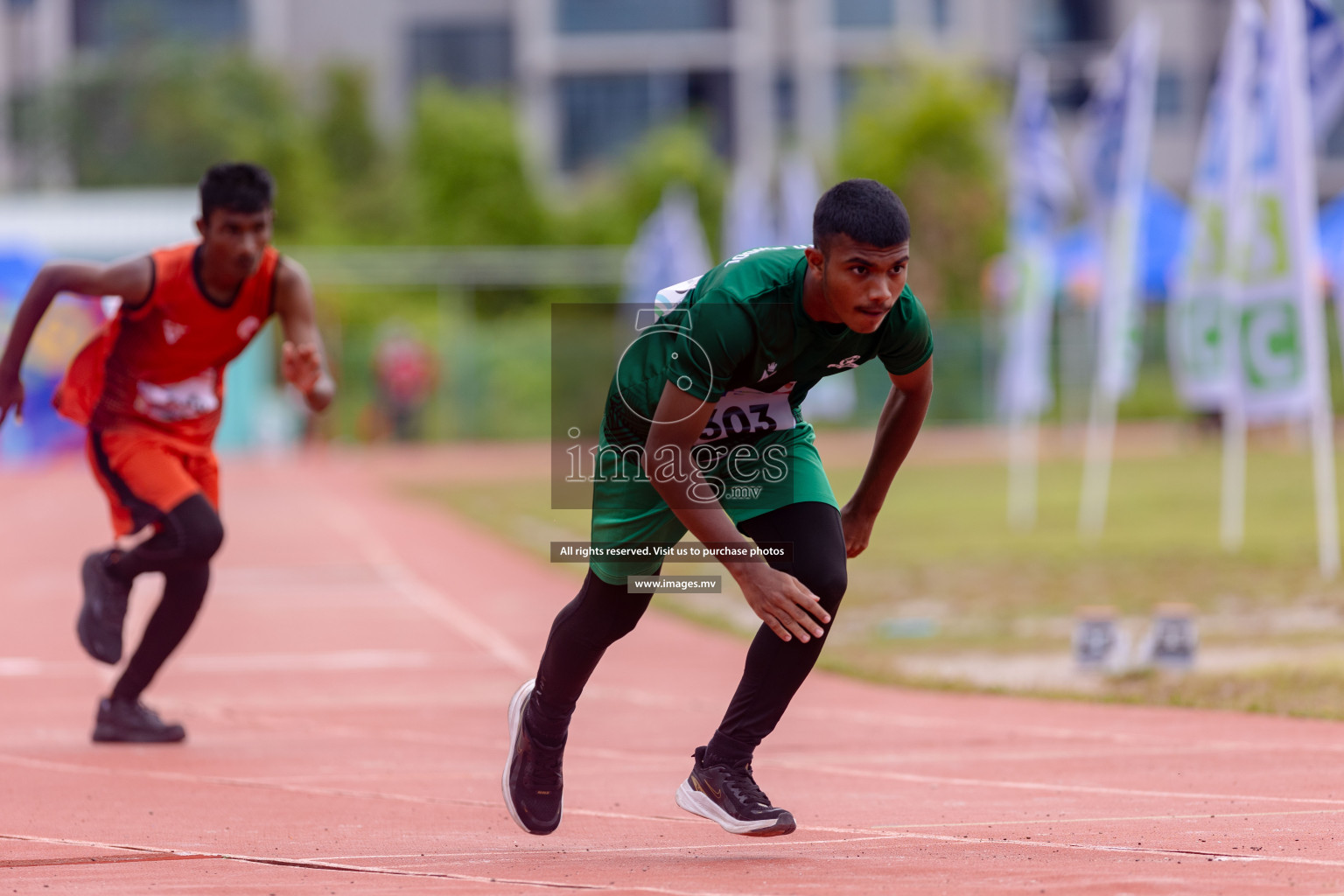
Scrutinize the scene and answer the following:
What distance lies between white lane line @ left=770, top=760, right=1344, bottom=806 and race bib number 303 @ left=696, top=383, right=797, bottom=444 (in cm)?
177

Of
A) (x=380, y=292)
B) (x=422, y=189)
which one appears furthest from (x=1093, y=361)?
(x=422, y=189)

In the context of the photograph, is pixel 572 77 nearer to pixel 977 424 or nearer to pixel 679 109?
pixel 679 109

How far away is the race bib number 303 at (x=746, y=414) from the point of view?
180 inches

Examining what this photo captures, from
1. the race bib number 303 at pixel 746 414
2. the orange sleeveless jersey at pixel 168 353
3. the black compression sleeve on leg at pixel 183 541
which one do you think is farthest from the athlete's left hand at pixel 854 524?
the orange sleeveless jersey at pixel 168 353

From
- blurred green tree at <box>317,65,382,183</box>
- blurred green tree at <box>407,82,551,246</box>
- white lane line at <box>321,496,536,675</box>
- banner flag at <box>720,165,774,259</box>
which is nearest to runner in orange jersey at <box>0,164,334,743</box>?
white lane line at <box>321,496,536,675</box>

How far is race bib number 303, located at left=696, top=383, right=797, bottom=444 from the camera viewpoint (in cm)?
457

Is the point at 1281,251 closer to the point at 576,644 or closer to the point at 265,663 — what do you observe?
the point at 265,663

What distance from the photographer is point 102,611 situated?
6684 mm

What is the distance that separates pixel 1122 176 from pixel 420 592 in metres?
7.85

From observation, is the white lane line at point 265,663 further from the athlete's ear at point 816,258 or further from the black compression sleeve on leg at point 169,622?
the athlete's ear at point 816,258

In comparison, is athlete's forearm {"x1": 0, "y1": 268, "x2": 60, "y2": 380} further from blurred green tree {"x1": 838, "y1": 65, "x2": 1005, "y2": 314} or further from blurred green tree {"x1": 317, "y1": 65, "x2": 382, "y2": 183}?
blurred green tree {"x1": 317, "y1": 65, "x2": 382, "y2": 183}

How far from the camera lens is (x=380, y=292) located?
3941 cm

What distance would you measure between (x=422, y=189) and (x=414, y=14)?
1526cm

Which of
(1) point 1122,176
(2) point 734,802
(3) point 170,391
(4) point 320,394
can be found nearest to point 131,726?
(3) point 170,391
